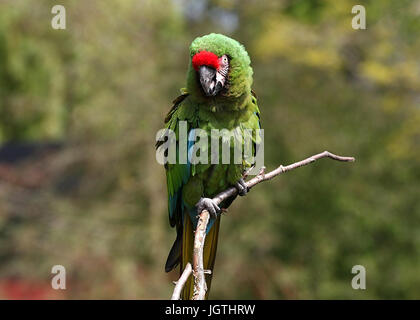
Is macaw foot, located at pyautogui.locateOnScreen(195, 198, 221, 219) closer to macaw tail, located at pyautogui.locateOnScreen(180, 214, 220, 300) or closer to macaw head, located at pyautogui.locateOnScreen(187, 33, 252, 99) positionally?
macaw tail, located at pyautogui.locateOnScreen(180, 214, 220, 300)

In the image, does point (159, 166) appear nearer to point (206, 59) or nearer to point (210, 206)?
point (210, 206)

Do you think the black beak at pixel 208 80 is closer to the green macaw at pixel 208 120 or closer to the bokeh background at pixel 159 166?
the green macaw at pixel 208 120

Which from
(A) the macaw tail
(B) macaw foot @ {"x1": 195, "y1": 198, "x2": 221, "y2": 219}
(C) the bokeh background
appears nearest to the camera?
(B) macaw foot @ {"x1": 195, "y1": 198, "x2": 221, "y2": 219}

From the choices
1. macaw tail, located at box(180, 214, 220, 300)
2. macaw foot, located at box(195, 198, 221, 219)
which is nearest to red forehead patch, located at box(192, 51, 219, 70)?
macaw foot, located at box(195, 198, 221, 219)

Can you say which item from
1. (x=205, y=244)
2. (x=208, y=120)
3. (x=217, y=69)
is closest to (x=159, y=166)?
(x=205, y=244)

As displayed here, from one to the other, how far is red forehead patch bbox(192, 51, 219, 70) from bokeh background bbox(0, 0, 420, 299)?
4607mm

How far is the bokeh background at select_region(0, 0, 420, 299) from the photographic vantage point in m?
6.95

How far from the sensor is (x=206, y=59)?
238cm

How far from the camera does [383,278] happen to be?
8164 mm

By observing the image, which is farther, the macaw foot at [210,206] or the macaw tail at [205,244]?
the macaw tail at [205,244]

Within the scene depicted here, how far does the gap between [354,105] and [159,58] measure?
313 centimetres

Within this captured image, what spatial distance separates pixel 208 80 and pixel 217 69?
7cm

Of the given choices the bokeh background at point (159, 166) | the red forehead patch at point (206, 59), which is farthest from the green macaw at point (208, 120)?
the bokeh background at point (159, 166)

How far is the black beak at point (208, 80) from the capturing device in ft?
7.86
